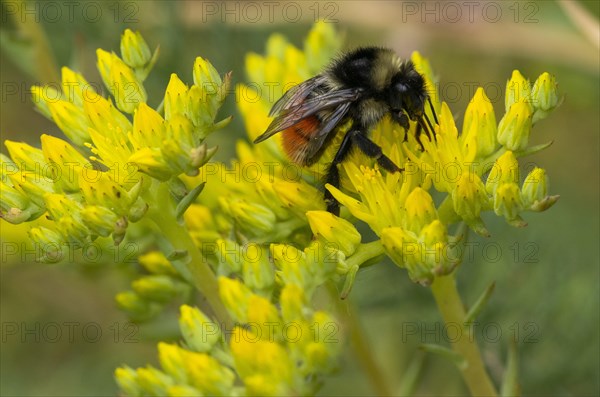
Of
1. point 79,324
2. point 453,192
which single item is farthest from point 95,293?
point 453,192

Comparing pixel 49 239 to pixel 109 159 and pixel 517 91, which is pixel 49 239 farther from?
pixel 517 91

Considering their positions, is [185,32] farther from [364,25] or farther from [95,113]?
[95,113]

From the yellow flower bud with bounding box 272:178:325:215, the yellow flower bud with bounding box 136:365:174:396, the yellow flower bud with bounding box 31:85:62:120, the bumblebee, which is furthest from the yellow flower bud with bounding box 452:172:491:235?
the yellow flower bud with bounding box 31:85:62:120

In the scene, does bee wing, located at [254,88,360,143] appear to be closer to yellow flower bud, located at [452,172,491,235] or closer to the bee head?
the bee head

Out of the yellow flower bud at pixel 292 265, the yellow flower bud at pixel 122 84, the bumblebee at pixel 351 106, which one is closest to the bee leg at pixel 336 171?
the bumblebee at pixel 351 106

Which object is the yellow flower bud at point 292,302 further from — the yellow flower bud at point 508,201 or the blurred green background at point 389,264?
the blurred green background at point 389,264

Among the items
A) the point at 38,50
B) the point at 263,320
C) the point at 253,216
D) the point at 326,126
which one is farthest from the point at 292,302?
the point at 38,50
